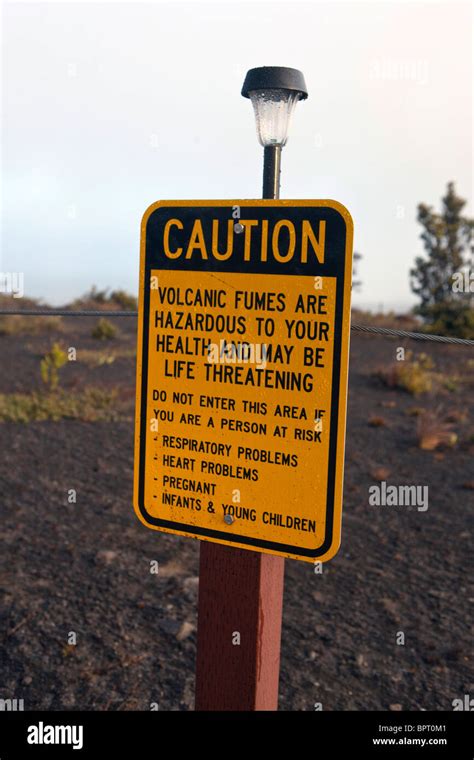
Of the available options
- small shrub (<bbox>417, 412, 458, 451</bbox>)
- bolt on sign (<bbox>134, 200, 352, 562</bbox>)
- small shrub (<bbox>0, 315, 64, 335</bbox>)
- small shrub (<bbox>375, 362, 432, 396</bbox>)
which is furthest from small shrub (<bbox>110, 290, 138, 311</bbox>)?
bolt on sign (<bbox>134, 200, 352, 562</bbox>)

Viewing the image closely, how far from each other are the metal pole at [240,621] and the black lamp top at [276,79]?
0.15 m

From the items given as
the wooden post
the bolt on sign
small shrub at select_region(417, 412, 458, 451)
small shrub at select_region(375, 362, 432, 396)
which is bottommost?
small shrub at select_region(417, 412, 458, 451)

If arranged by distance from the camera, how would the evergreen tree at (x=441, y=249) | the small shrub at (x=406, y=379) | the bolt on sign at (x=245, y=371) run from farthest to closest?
the evergreen tree at (x=441, y=249)
the small shrub at (x=406, y=379)
the bolt on sign at (x=245, y=371)

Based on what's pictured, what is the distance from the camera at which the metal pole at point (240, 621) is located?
1.80m

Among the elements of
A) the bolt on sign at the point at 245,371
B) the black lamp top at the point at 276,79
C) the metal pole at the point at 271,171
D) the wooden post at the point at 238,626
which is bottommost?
the wooden post at the point at 238,626

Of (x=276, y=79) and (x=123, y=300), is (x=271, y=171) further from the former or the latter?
(x=123, y=300)

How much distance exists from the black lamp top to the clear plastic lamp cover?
0.05 ft

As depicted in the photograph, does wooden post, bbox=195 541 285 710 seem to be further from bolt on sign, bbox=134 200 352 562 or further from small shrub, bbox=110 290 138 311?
small shrub, bbox=110 290 138 311

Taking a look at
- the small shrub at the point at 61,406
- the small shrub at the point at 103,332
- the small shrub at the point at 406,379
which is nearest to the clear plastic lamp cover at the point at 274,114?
the small shrub at the point at 61,406

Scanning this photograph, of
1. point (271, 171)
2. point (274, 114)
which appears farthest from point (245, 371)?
point (274, 114)

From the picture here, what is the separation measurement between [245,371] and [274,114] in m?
0.65

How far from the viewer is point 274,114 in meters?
1.79

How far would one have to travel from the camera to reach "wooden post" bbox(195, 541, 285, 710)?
5.94ft

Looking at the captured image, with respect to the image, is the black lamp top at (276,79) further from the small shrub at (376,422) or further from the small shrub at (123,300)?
the small shrub at (123,300)
